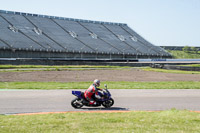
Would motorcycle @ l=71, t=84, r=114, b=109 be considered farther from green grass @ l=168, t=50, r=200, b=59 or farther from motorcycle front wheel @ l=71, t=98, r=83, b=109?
green grass @ l=168, t=50, r=200, b=59

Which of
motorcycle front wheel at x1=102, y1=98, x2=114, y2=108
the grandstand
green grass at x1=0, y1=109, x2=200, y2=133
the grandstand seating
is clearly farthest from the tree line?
green grass at x1=0, y1=109, x2=200, y2=133

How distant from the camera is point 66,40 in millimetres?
75062

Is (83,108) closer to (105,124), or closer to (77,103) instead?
(77,103)

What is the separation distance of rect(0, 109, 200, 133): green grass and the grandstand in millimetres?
50501

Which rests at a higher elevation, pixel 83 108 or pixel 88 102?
pixel 88 102

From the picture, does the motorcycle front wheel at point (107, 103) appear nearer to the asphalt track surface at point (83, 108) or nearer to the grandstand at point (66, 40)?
the asphalt track surface at point (83, 108)

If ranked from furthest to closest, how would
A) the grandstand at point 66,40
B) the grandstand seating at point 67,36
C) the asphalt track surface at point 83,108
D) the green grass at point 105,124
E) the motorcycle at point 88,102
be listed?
1. the grandstand seating at point 67,36
2. the grandstand at point 66,40
3. the motorcycle at point 88,102
4. the asphalt track surface at point 83,108
5. the green grass at point 105,124

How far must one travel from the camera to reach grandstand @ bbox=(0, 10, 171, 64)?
6272 centimetres

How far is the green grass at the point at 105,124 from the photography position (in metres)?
7.55

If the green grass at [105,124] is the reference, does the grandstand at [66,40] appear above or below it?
above

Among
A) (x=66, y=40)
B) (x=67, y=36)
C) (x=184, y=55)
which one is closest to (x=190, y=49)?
(x=184, y=55)

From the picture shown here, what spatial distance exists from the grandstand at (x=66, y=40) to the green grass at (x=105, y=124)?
50.5m

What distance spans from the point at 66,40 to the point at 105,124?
67.9 meters

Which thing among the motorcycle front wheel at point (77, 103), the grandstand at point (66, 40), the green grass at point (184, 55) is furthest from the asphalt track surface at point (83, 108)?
the green grass at point (184, 55)
